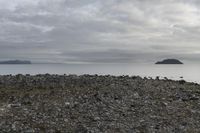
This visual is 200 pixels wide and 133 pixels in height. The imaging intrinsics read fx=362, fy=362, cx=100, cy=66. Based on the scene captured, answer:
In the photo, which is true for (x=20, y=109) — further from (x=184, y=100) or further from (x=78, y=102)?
(x=184, y=100)

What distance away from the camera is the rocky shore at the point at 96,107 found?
18969mm

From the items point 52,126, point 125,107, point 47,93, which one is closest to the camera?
point 52,126

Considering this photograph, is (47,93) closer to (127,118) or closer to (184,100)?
(127,118)

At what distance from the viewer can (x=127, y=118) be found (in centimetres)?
2064

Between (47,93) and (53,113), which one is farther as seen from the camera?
(47,93)

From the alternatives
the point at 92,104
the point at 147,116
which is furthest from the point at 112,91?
the point at 147,116

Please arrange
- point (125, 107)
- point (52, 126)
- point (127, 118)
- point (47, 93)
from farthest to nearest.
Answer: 1. point (47, 93)
2. point (125, 107)
3. point (127, 118)
4. point (52, 126)

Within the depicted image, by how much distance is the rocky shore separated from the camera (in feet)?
62.2

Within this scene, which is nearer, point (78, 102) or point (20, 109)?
point (20, 109)

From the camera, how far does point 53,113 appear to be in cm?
2083

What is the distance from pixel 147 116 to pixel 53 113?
18.0 feet

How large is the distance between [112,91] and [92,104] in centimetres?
438

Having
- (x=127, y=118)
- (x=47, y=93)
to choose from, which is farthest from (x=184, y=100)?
(x=47, y=93)

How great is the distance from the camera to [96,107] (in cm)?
2241
